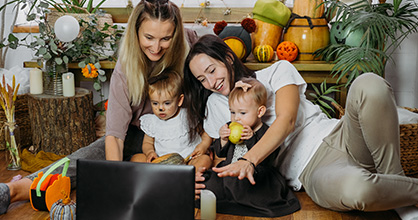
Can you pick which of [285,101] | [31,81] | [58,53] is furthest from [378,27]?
[31,81]

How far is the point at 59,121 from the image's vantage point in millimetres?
2799

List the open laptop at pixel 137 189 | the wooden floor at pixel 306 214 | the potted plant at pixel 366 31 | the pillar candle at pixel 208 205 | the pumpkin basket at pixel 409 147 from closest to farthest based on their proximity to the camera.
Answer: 1. the open laptop at pixel 137 189
2. the pillar candle at pixel 208 205
3. the wooden floor at pixel 306 214
4. the pumpkin basket at pixel 409 147
5. the potted plant at pixel 366 31

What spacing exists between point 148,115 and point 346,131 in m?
0.98

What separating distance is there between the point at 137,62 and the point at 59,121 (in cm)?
89

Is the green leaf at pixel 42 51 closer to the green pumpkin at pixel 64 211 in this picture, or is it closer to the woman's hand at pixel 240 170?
the green pumpkin at pixel 64 211

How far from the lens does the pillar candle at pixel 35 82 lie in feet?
9.28

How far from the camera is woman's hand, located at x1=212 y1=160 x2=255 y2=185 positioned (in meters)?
1.69

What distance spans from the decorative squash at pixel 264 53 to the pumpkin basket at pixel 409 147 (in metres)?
0.96

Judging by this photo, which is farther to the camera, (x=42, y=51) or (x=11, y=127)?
(x=42, y=51)

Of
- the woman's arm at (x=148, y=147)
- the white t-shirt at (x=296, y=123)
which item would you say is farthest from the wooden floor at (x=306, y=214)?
the woman's arm at (x=148, y=147)

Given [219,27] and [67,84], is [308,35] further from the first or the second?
[67,84]

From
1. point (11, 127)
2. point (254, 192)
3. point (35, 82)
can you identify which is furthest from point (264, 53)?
point (11, 127)

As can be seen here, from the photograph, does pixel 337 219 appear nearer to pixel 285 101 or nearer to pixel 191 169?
pixel 285 101

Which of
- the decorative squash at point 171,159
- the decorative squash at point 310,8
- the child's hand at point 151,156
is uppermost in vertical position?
the decorative squash at point 310,8
